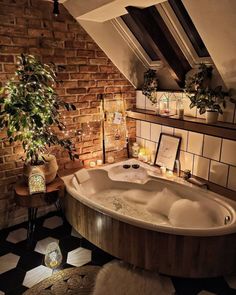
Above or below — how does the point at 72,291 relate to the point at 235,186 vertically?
below

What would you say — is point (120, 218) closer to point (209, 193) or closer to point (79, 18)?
point (209, 193)

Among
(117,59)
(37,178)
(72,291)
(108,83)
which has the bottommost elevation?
(72,291)

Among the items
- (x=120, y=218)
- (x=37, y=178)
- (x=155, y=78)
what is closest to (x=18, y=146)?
(x=37, y=178)

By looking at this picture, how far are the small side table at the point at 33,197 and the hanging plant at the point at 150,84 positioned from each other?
1.46 metres

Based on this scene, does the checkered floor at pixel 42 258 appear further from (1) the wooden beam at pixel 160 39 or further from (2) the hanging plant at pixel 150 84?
(1) the wooden beam at pixel 160 39

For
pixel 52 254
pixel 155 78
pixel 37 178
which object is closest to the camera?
pixel 52 254

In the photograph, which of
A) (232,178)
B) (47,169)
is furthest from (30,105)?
(232,178)

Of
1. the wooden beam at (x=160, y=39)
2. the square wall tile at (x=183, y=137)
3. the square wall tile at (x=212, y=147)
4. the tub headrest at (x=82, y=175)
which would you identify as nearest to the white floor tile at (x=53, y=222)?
the tub headrest at (x=82, y=175)

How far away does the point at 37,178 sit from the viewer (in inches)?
90.4

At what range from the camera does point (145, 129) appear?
339 cm

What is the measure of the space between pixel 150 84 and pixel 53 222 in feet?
6.39

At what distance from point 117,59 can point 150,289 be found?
2.46 metres

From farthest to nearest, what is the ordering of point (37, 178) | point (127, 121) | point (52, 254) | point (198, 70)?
point (127, 121) → point (198, 70) → point (37, 178) → point (52, 254)

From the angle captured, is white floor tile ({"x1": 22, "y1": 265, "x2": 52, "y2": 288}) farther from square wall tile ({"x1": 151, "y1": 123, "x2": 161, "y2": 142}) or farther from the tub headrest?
square wall tile ({"x1": 151, "y1": 123, "x2": 161, "y2": 142})
